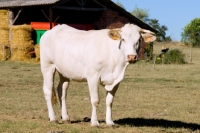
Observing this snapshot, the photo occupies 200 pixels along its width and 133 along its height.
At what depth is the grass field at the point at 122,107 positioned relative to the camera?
34.7 feet

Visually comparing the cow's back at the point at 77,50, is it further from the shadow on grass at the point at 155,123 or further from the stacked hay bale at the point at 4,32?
the stacked hay bale at the point at 4,32

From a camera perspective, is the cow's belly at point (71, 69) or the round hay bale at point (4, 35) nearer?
the cow's belly at point (71, 69)

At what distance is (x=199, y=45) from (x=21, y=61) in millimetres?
53307

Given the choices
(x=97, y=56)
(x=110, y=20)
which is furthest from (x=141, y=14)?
(x=97, y=56)

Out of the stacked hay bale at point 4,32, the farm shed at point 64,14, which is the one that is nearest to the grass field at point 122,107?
the farm shed at point 64,14

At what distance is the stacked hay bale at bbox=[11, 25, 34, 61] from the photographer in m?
39.6

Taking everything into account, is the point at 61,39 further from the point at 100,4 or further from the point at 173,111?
the point at 100,4

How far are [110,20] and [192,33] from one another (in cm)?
5212

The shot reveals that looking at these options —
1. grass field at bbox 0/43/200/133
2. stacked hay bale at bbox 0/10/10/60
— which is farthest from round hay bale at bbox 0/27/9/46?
grass field at bbox 0/43/200/133

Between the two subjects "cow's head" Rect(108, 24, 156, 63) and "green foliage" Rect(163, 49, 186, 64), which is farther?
"green foliage" Rect(163, 49, 186, 64)

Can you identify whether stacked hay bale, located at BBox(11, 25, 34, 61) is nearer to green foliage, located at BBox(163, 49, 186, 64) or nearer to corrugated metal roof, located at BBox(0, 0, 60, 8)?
corrugated metal roof, located at BBox(0, 0, 60, 8)

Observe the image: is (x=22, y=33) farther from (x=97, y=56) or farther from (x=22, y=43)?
(x=97, y=56)

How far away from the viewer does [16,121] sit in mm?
11133

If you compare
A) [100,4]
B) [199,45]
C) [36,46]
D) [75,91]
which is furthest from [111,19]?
[199,45]
